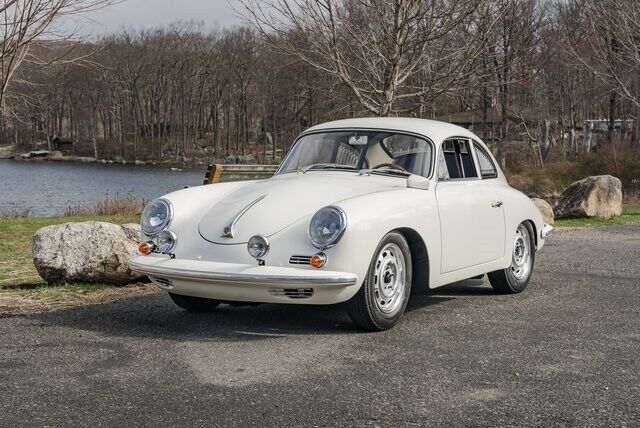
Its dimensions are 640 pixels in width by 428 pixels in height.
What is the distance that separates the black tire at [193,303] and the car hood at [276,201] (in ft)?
2.46

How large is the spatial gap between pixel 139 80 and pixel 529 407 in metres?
96.3

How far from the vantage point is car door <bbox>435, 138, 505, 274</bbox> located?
6.69 m

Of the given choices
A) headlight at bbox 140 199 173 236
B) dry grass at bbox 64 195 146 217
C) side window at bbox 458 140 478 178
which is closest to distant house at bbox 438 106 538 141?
dry grass at bbox 64 195 146 217

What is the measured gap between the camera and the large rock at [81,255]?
25.6 feet

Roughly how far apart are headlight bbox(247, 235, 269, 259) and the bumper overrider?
10cm

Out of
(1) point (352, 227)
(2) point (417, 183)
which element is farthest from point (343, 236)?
(2) point (417, 183)

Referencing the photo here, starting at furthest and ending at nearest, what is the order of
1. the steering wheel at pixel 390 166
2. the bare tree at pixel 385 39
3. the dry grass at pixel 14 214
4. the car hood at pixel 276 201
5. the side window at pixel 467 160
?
the dry grass at pixel 14 214 < the bare tree at pixel 385 39 < the side window at pixel 467 160 < the steering wheel at pixel 390 166 < the car hood at pixel 276 201

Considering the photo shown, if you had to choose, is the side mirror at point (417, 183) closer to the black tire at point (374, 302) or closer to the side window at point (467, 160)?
the black tire at point (374, 302)

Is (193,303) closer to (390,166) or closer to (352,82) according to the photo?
(390,166)

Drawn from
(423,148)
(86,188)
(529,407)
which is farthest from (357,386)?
(86,188)

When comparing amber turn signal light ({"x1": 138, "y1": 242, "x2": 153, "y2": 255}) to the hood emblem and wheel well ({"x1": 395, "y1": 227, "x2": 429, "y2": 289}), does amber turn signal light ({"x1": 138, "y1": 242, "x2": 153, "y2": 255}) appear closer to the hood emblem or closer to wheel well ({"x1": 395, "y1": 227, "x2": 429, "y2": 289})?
the hood emblem

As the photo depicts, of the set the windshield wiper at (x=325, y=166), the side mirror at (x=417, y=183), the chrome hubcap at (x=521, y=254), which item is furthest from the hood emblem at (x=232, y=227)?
the chrome hubcap at (x=521, y=254)

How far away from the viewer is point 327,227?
18.5 feet

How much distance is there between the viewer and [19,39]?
944cm
